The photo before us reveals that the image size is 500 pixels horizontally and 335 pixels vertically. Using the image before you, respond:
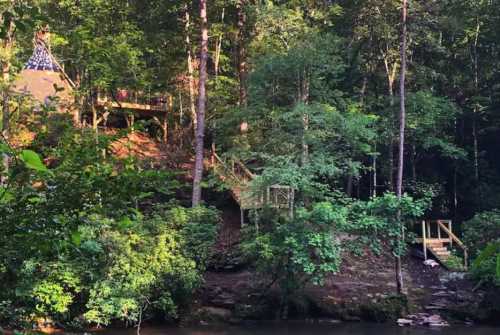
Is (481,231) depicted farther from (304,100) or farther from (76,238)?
(76,238)

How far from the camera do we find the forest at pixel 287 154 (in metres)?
12.5

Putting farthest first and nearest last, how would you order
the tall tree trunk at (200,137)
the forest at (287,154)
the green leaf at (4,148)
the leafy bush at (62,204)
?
the tall tree trunk at (200,137), the forest at (287,154), the leafy bush at (62,204), the green leaf at (4,148)

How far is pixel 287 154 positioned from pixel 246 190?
1610 millimetres

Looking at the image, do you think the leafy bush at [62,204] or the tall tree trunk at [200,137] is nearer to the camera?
the leafy bush at [62,204]

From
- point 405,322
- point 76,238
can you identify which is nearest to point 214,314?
point 405,322

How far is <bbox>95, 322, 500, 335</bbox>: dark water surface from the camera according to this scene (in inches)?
479

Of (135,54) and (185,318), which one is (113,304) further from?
(135,54)

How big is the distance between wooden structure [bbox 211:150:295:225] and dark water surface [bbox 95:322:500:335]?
2.93 meters

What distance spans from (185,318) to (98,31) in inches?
377

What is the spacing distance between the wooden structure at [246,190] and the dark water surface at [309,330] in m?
2.93

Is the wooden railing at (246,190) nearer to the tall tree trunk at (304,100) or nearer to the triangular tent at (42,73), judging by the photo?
the tall tree trunk at (304,100)

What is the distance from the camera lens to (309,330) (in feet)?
41.8

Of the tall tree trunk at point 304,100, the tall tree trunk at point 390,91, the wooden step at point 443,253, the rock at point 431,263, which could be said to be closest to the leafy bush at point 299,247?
the tall tree trunk at point 304,100

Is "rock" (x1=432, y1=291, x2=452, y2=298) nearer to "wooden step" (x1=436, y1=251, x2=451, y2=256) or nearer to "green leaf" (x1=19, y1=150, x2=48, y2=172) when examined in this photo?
"wooden step" (x1=436, y1=251, x2=451, y2=256)
